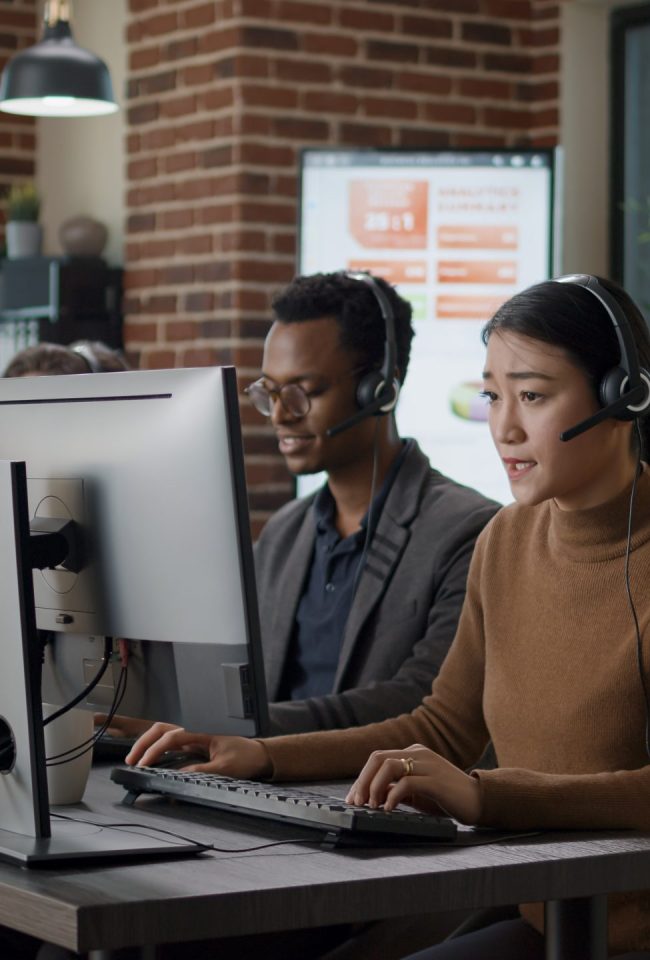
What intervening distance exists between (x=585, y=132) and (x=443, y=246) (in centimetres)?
72

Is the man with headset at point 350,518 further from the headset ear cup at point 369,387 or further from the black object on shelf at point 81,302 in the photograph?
the black object on shelf at point 81,302

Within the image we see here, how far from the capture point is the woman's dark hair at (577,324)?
1788 millimetres

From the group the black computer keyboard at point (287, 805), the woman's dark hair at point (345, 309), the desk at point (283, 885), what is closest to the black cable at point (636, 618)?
the desk at point (283, 885)

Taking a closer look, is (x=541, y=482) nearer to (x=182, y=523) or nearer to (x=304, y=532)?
(x=182, y=523)

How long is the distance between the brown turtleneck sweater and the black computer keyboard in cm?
10

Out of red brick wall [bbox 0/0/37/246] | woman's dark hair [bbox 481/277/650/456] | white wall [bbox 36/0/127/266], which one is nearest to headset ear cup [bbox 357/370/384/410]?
woman's dark hair [bbox 481/277/650/456]

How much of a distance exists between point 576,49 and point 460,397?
119cm

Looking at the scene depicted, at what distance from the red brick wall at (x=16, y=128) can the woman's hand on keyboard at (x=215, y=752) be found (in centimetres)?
362

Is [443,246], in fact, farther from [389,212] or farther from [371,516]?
[371,516]

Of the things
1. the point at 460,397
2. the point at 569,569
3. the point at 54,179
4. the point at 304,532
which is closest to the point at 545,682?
the point at 569,569

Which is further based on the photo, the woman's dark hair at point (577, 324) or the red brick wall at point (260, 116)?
the red brick wall at point (260, 116)

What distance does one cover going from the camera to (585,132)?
4.52 m

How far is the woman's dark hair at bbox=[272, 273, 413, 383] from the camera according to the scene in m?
2.57

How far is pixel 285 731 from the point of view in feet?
7.01
